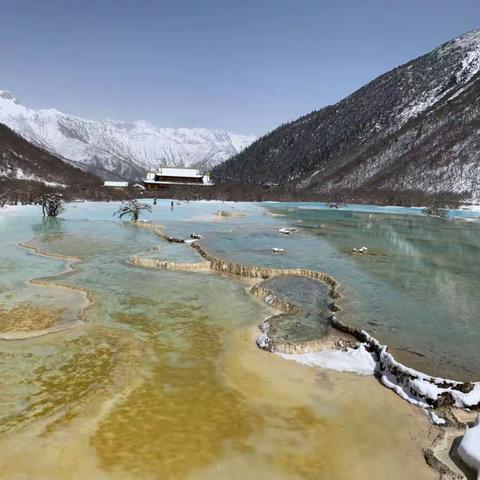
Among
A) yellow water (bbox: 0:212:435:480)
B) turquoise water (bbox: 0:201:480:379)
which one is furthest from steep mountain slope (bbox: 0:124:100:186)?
yellow water (bbox: 0:212:435:480)

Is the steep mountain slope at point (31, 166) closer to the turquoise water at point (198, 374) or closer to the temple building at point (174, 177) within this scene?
the temple building at point (174, 177)

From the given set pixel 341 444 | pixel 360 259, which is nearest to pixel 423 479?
pixel 341 444

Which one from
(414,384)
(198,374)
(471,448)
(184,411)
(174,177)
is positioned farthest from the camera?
(174,177)

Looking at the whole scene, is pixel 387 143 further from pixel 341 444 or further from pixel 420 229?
pixel 341 444

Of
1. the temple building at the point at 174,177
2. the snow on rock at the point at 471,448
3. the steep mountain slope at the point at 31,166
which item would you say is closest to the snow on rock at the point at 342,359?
the snow on rock at the point at 471,448

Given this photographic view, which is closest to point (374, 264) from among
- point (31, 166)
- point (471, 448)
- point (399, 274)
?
point (399, 274)

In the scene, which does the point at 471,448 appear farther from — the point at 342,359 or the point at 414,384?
the point at 342,359
